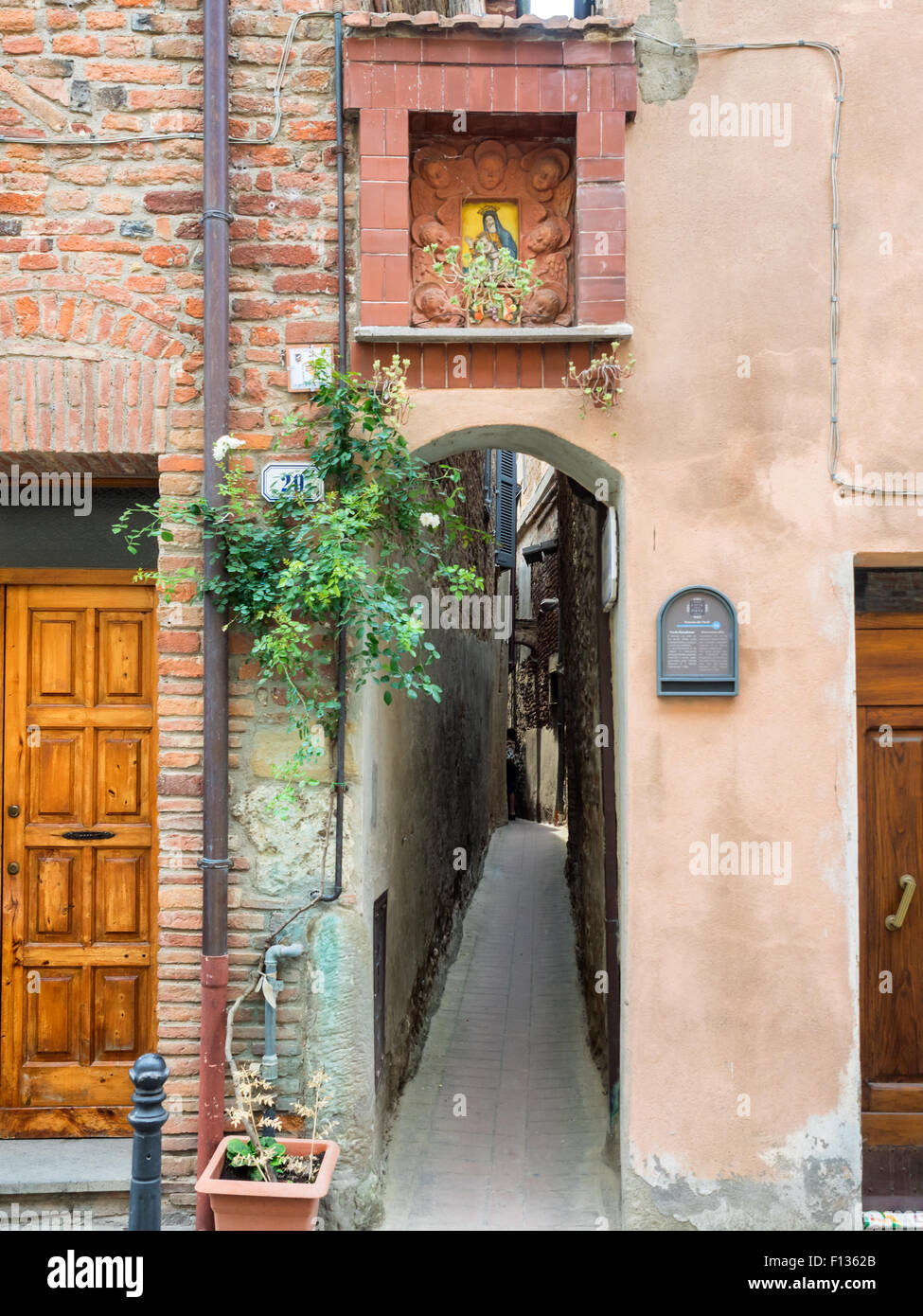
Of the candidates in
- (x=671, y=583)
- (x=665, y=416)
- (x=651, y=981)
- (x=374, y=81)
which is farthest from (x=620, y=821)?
(x=374, y=81)

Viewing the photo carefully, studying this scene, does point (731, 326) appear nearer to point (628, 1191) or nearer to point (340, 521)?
point (340, 521)

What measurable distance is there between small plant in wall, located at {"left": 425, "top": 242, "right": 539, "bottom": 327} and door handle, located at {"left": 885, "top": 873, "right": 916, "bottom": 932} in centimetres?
273

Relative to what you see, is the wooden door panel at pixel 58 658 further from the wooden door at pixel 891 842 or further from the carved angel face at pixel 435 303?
the wooden door at pixel 891 842

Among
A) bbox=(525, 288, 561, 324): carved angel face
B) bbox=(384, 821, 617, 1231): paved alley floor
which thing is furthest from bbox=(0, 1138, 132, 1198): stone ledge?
bbox=(525, 288, 561, 324): carved angel face

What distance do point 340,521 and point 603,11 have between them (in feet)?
7.38

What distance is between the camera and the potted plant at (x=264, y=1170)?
10.0ft

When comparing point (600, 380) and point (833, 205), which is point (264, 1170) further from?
point (833, 205)

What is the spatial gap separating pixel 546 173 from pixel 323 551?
5.76 ft

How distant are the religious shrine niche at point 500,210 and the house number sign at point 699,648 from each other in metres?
1.21

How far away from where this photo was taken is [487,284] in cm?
367

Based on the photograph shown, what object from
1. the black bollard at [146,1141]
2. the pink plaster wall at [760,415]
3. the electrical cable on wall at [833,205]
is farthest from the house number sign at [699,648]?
the black bollard at [146,1141]

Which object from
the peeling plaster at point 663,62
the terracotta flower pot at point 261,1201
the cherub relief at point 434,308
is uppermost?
the peeling plaster at point 663,62

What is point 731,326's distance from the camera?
11.9 ft

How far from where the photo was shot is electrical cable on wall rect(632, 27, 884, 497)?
3613mm
